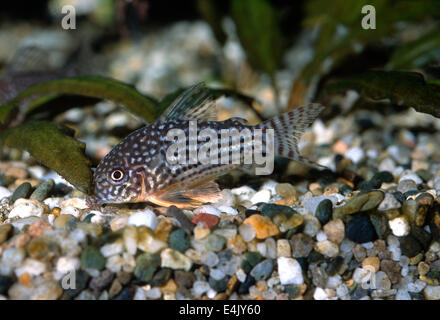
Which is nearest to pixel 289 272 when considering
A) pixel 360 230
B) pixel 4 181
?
pixel 360 230

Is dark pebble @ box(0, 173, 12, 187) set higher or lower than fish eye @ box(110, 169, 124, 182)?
lower

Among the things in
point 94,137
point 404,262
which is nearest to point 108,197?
point 94,137

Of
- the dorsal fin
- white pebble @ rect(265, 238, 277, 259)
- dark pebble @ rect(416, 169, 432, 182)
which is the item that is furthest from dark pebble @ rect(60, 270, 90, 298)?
dark pebble @ rect(416, 169, 432, 182)

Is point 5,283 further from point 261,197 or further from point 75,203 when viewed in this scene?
point 261,197

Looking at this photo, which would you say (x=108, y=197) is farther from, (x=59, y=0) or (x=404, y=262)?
(x=59, y=0)

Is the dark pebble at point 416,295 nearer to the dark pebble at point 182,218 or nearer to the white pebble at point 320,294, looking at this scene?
the white pebble at point 320,294

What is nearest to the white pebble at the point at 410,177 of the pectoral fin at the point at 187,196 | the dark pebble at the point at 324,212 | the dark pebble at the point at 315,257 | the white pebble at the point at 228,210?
the dark pebble at the point at 324,212

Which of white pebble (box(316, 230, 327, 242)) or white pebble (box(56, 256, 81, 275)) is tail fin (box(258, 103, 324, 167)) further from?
white pebble (box(56, 256, 81, 275))
